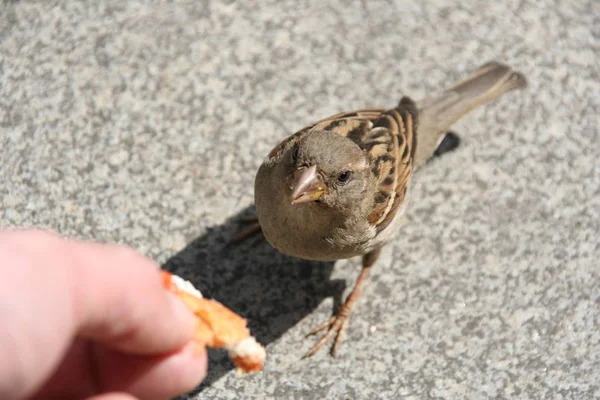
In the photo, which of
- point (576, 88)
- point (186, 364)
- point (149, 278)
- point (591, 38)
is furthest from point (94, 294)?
point (591, 38)

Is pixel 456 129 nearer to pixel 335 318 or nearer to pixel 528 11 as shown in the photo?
pixel 528 11

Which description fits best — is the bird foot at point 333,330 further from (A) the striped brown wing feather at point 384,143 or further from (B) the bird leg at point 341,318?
(A) the striped brown wing feather at point 384,143

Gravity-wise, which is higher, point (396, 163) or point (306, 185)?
point (306, 185)

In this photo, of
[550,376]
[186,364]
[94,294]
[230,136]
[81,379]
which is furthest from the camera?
[230,136]

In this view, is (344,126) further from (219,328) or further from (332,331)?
(219,328)

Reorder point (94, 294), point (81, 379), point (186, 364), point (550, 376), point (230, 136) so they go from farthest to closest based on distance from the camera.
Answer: point (230, 136), point (550, 376), point (81, 379), point (186, 364), point (94, 294)

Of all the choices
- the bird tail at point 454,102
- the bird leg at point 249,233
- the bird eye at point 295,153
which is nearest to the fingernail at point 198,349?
the bird eye at point 295,153

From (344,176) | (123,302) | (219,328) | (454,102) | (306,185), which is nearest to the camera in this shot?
(123,302)

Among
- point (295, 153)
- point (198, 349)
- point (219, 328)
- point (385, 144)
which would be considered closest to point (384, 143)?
point (385, 144)
